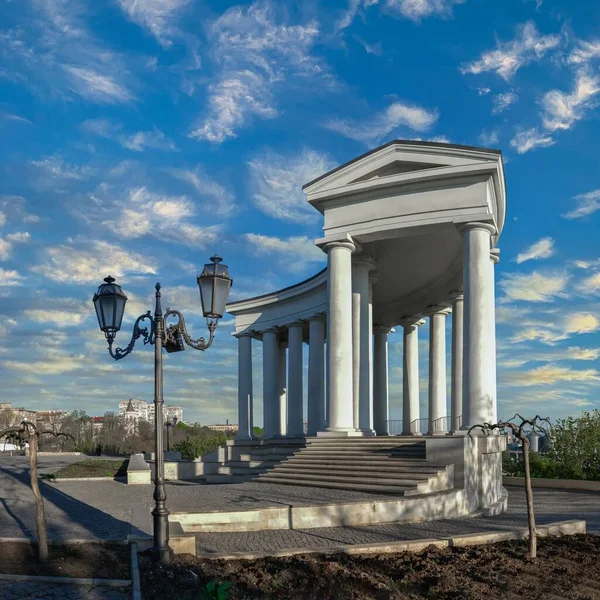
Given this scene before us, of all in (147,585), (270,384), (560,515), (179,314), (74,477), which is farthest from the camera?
(270,384)

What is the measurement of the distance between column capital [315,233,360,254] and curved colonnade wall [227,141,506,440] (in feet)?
0.16

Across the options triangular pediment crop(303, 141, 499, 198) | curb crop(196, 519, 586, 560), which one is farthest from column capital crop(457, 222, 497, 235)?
curb crop(196, 519, 586, 560)

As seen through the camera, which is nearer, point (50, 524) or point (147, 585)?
point (147, 585)

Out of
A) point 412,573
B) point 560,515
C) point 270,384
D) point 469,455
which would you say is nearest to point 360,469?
point 469,455

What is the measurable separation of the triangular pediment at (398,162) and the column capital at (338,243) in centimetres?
229

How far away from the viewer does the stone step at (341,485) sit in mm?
22000

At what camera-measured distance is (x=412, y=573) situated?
12.6 meters

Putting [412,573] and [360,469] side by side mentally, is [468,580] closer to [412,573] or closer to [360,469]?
[412,573]

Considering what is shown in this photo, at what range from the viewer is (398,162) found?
97.2ft

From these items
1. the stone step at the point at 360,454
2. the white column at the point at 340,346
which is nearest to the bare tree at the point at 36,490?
the stone step at the point at 360,454

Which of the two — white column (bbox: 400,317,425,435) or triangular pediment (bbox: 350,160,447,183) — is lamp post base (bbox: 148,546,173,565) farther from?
white column (bbox: 400,317,425,435)

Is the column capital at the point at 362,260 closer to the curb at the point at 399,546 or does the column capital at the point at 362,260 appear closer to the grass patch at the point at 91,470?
the curb at the point at 399,546

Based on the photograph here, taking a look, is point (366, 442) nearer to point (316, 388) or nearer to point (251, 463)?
point (251, 463)

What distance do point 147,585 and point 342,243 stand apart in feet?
67.8
